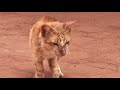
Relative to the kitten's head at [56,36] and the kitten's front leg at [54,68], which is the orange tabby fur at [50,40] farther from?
the kitten's front leg at [54,68]

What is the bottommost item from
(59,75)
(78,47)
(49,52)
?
(59,75)

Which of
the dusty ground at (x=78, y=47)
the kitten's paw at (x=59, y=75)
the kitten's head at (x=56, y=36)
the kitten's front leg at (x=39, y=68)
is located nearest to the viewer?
the kitten's head at (x=56, y=36)

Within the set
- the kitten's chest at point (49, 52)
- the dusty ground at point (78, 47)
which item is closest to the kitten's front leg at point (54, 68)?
the dusty ground at point (78, 47)

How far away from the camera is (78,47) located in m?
5.63

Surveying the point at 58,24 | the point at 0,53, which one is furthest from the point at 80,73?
the point at 0,53

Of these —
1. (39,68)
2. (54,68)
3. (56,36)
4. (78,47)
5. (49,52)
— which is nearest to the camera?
(56,36)

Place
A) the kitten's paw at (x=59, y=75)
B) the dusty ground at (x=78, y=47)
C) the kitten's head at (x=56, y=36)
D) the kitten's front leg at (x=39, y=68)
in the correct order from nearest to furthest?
the kitten's head at (x=56, y=36) → the kitten's front leg at (x=39, y=68) → the kitten's paw at (x=59, y=75) → the dusty ground at (x=78, y=47)

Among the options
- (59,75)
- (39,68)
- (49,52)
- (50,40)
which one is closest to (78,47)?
(59,75)

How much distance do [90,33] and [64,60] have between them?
4.94 feet

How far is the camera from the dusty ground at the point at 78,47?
15.2 feet

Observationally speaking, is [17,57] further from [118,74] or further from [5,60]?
[118,74]

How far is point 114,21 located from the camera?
293 inches

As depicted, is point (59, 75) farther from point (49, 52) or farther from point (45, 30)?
point (45, 30)
